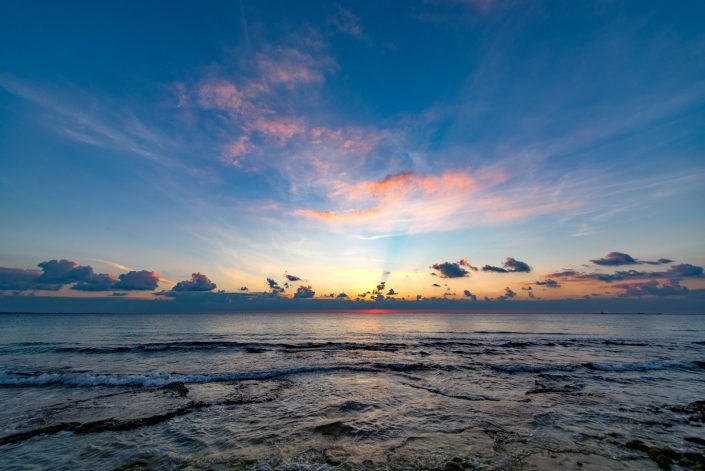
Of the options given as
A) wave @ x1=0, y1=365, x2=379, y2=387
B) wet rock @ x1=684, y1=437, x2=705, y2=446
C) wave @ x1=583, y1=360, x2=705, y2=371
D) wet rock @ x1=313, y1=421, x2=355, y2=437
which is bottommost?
wave @ x1=0, y1=365, x2=379, y2=387

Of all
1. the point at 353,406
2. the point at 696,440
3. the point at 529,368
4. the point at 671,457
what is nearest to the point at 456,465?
the point at 671,457

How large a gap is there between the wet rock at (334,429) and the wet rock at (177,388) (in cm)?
1005

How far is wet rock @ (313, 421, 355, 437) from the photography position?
1175 cm

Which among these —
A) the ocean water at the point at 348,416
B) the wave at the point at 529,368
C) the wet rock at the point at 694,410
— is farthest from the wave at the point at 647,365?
the wet rock at the point at 694,410

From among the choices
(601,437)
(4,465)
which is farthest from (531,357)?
(4,465)

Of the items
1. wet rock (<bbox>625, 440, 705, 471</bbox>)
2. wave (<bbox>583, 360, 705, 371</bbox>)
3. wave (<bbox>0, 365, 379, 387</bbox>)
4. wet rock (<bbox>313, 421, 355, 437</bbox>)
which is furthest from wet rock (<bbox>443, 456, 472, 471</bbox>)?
wave (<bbox>583, 360, 705, 371</bbox>)

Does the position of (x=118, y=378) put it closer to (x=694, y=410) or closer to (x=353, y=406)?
(x=353, y=406)

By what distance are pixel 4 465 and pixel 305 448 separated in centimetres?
907

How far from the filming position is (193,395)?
17.8m

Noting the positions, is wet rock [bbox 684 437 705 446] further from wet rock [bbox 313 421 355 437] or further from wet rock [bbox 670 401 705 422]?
wet rock [bbox 313 421 355 437]

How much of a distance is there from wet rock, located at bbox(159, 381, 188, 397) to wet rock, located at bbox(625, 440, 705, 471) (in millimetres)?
20492

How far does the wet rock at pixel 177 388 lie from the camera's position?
18.2 metres

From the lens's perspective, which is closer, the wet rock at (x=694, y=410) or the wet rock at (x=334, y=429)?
the wet rock at (x=334, y=429)

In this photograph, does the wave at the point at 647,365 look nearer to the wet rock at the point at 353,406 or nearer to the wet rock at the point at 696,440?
the wet rock at the point at 696,440
